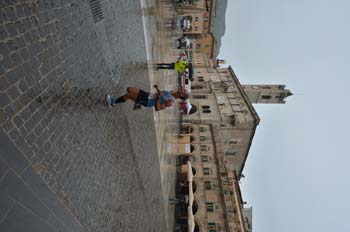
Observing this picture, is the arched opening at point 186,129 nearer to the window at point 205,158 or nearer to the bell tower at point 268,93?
the window at point 205,158

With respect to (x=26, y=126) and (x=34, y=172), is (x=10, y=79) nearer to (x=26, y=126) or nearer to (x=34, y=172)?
(x=26, y=126)

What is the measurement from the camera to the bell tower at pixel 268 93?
37.2 meters

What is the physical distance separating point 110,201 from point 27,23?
4710 mm

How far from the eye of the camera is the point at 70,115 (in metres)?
4.87

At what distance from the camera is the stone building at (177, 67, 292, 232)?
20.2 metres

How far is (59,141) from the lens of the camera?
441 centimetres

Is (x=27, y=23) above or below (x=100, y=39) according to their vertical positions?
above

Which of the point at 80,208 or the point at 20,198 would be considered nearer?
the point at 20,198

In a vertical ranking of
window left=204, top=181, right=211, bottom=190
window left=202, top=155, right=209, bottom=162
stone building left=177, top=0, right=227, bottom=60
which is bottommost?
window left=204, top=181, right=211, bottom=190

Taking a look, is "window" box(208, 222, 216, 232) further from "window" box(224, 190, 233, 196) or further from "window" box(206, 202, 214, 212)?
"window" box(224, 190, 233, 196)

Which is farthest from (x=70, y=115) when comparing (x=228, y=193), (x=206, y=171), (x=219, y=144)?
(x=219, y=144)

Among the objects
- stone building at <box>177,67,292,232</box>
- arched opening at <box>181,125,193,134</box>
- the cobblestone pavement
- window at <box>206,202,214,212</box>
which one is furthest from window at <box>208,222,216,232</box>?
the cobblestone pavement

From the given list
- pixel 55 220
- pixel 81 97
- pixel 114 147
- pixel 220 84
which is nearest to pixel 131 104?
pixel 114 147

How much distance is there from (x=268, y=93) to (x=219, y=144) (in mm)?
16702
